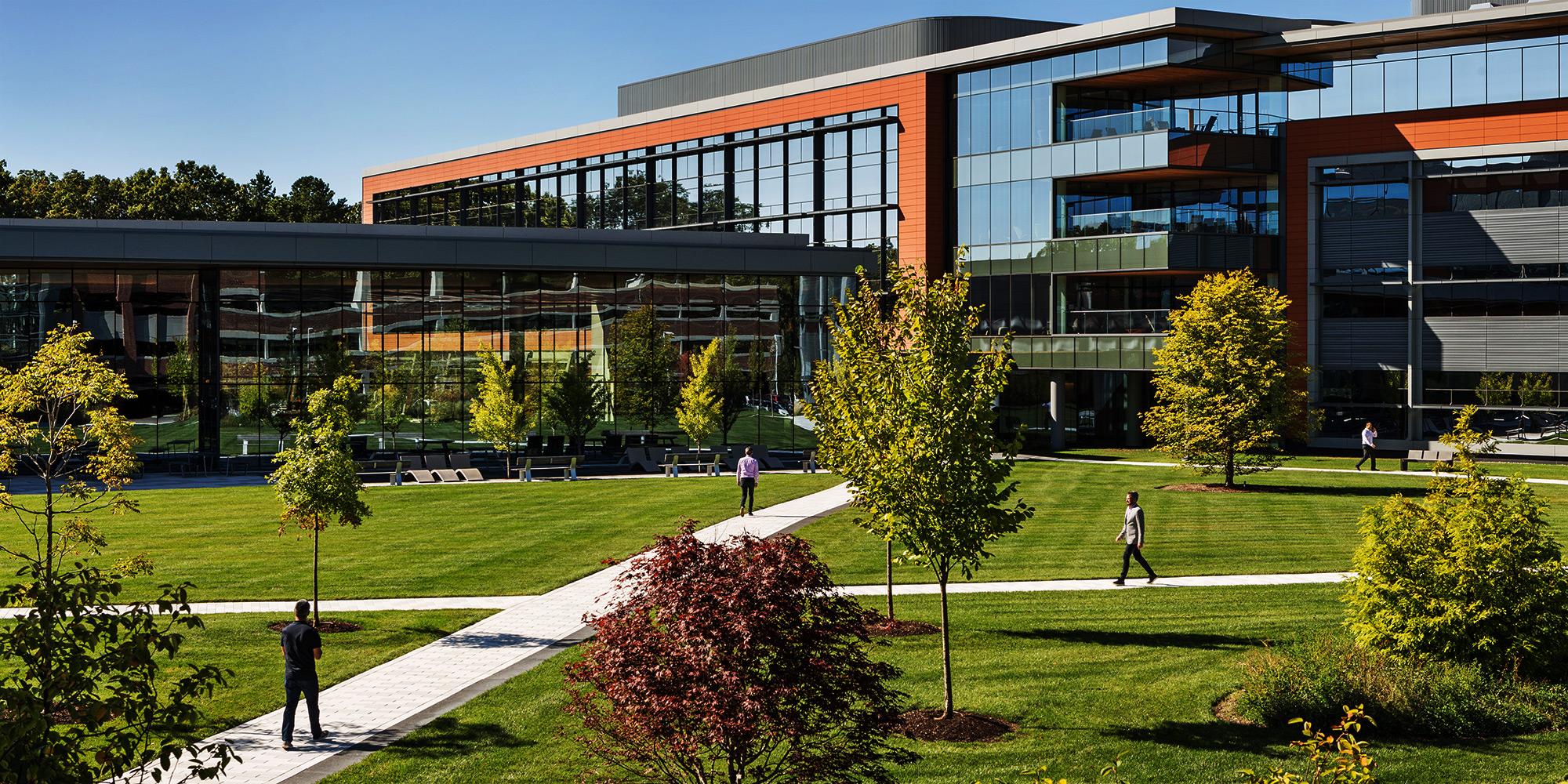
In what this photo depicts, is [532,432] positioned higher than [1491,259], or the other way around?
[1491,259]

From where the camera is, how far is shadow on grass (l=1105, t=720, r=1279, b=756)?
44.9 ft

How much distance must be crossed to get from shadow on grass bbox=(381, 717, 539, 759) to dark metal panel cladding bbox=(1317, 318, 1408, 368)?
46295 mm

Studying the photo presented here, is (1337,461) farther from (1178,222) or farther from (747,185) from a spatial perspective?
(747,185)

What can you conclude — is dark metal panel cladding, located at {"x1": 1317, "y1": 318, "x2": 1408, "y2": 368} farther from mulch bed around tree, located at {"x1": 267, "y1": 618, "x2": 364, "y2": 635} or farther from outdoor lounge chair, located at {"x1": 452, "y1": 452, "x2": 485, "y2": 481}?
mulch bed around tree, located at {"x1": 267, "y1": 618, "x2": 364, "y2": 635}

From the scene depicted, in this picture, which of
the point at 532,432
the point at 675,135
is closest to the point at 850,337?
the point at 532,432

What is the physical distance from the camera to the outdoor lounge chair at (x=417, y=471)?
137 ft

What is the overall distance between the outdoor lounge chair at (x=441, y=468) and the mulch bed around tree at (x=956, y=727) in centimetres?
2985

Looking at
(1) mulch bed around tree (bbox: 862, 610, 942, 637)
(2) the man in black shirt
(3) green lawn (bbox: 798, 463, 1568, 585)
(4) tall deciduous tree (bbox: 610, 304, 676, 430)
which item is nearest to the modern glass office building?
(3) green lawn (bbox: 798, 463, 1568, 585)

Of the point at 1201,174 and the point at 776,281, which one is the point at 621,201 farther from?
the point at 1201,174

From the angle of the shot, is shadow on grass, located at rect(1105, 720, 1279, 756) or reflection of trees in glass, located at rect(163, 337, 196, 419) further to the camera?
reflection of trees in glass, located at rect(163, 337, 196, 419)

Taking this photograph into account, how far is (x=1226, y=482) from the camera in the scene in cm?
3916

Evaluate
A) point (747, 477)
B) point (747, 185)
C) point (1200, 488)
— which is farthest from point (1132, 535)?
point (747, 185)

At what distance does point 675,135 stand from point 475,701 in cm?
5715

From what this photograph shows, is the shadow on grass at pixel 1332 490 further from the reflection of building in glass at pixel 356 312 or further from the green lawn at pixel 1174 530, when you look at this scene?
the reflection of building in glass at pixel 356 312
